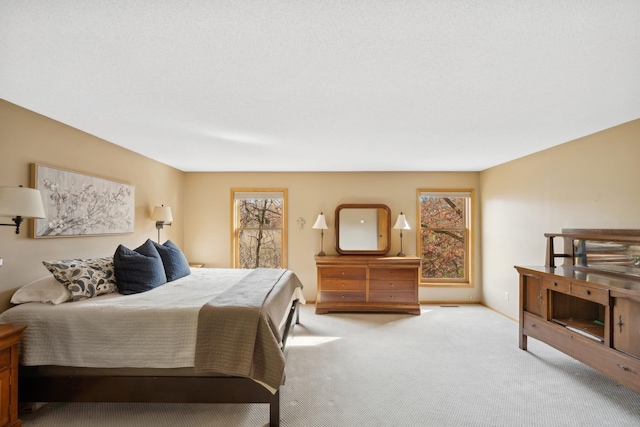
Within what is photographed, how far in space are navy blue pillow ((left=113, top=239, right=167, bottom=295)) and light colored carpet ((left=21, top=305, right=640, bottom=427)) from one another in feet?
3.00

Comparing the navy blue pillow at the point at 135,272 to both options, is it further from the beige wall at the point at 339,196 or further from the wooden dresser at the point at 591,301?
the wooden dresser at the point at 591,301

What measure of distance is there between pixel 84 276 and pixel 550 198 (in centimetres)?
501

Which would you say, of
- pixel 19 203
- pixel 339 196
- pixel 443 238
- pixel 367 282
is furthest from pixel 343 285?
pixel 19 203

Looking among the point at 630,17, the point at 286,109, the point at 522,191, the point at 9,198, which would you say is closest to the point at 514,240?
the point at 522,191

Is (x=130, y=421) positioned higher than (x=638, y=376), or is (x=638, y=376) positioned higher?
(x=638, y=376)

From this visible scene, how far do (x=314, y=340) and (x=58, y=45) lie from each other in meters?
3.36

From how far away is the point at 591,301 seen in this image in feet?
8.84

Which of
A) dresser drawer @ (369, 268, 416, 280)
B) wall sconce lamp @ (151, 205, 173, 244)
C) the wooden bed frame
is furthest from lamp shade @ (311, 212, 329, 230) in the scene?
the wooden bed frame

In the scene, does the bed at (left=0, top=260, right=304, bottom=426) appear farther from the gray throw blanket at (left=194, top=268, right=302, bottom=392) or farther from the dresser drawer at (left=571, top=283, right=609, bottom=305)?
the dresser drawer at (left=571, top=283, right=609, bottom=305)

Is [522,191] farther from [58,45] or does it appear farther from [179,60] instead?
[58,45]

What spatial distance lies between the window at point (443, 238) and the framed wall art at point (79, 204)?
452 cm

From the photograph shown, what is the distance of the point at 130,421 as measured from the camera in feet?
6.87

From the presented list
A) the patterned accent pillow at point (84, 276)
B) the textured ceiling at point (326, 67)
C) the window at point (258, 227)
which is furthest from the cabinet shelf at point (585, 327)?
the patterned accent pillow at point (84, 276)

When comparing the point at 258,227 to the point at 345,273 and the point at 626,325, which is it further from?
the point at 626,325
